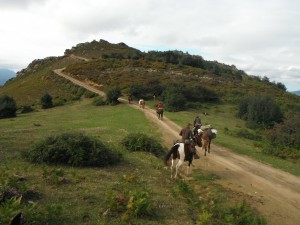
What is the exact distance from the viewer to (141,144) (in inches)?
748

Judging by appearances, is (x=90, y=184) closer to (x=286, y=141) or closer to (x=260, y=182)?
(x=260, y=182)

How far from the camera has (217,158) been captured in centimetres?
1947

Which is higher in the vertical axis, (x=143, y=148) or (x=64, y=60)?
(x=64, y=60)

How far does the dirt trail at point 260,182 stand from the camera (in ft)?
39.6

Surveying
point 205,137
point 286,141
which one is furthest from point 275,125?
point 205,137

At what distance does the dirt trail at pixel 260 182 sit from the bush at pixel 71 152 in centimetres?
480

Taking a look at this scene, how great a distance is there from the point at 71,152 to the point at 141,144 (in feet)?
18.1

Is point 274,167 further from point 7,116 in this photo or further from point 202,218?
point 7,116

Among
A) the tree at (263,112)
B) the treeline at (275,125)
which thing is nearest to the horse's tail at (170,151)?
the treeline at (275,125)

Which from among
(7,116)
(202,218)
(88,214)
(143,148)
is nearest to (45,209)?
(88,214)

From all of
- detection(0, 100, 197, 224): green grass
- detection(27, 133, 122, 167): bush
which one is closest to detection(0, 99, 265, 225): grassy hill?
detection(0, 100, 197, 224): green grass

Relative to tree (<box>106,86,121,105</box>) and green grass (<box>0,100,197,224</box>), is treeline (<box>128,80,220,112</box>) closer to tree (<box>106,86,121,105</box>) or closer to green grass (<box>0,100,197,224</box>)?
tree (<box>106,86,121,105</box>)

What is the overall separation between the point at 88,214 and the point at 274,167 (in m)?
12.5

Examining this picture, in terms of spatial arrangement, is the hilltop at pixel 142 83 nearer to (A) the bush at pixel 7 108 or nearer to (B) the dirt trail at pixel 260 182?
(A) the bush at pixel 7 108
